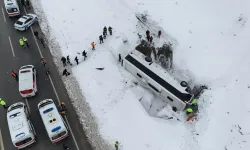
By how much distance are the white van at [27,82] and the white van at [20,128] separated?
1.97 m

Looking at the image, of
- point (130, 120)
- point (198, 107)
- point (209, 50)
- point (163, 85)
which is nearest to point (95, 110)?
point (130, 120)

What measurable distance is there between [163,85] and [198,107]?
12.6 feet

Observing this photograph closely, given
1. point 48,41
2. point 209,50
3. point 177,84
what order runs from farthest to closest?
point 48,41 < point 209,50 < point 177,84

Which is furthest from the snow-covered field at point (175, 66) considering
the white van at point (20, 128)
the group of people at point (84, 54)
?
the white van at point (20, 128)

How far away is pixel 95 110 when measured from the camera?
77.0 ft

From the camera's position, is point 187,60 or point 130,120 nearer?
point 130,120

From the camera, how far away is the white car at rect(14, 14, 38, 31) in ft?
96.8

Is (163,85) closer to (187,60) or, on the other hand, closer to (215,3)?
(187,60)

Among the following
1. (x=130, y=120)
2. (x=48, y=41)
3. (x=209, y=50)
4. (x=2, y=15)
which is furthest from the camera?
(x=2, y=15)

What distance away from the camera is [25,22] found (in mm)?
29719

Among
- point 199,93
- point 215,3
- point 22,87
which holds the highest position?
point 215,3

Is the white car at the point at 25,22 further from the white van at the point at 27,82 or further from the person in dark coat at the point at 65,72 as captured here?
the person in dark coat at the point at 65,72

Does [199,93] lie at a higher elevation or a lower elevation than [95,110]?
higher

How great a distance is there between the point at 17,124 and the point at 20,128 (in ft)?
1.65
